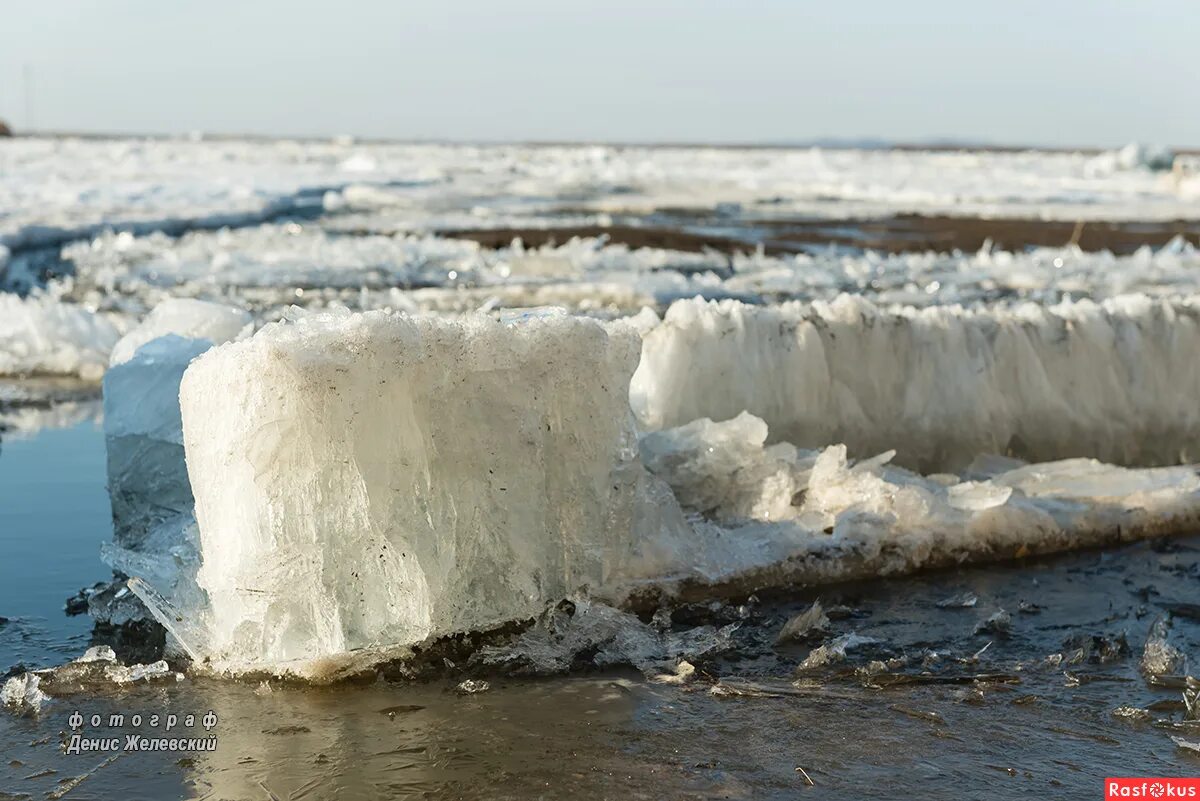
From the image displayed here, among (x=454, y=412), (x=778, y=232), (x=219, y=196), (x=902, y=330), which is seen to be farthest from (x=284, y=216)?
(x=454, y=412)

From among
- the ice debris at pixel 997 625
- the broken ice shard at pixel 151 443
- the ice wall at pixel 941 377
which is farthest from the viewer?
the ice wall at pixel 941 377

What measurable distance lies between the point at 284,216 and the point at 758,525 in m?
20.5

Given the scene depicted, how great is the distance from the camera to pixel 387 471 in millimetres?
3695

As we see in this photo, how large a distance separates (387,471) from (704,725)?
112 cm

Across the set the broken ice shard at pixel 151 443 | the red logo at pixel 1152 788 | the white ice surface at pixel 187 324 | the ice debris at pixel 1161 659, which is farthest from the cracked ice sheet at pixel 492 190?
the red logo at pixel 1152 788

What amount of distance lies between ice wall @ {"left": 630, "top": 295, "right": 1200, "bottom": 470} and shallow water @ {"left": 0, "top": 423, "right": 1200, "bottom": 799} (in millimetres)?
1636

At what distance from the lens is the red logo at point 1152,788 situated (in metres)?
3.04

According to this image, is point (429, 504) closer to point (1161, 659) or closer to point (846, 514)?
point (846, 514)

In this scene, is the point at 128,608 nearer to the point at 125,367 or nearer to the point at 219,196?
the point at 125,367

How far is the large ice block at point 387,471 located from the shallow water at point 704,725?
23 cm

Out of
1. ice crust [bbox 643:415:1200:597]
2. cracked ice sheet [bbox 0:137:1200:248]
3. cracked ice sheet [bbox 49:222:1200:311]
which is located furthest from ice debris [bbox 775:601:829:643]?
cracked ice sheet [bbox 0:137:1200:248]

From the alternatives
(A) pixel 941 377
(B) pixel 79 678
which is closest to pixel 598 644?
(B) pixel 79 678

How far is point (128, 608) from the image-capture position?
13.6 feet

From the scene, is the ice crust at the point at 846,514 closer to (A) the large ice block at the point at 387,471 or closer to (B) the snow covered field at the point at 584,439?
(B) the snow covered field at the point at 584,439
